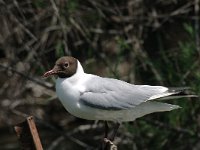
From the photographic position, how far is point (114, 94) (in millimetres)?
2842

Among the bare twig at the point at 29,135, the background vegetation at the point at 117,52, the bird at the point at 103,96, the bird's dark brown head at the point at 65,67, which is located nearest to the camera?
the bare twig at the point at 29,135

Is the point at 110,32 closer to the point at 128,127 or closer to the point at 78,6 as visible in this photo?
the point at 78,6

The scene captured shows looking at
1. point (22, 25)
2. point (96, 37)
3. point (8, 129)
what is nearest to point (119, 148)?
point (96, 37)

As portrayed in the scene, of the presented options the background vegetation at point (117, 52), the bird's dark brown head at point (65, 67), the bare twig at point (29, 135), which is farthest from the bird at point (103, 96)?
the background vegetation at point (117, 52)

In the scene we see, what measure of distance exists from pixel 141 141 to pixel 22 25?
124 centimetres

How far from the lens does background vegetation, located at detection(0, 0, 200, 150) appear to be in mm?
4457

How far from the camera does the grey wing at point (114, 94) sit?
2.77m

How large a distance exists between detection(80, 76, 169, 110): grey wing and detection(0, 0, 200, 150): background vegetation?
128cm

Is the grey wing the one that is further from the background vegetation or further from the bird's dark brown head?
the background vegetation

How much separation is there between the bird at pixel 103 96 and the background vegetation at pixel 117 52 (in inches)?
50.2

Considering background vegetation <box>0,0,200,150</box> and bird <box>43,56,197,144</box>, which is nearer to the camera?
bird <box>43,56,197,144</box>

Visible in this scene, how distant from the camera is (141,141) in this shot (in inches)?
186

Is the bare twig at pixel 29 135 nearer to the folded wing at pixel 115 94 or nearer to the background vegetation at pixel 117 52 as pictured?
the folded wing at pixel 115 94

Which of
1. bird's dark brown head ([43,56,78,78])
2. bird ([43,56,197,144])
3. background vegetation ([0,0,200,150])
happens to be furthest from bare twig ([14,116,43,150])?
background vegetation ([0,0,200,150])
